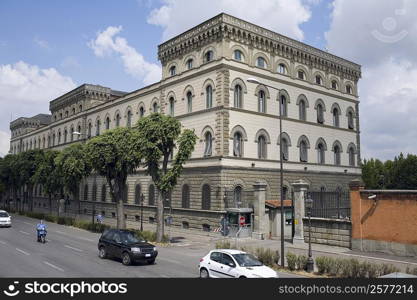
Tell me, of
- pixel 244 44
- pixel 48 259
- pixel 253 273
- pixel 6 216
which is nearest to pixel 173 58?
pixel 244 44

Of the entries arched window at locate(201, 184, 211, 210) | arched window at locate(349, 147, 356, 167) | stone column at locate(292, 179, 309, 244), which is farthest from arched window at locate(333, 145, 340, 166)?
stone column at locate(292, 179, 309, 244)

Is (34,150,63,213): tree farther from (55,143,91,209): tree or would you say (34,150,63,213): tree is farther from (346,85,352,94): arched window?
(346,85,352,94): arched window

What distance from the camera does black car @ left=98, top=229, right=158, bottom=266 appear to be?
19.3 meters

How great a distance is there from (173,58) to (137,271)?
29561 mm

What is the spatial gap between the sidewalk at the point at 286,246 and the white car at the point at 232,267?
8674mm

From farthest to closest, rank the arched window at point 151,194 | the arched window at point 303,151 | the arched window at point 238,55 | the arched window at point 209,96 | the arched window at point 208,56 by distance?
the arched window at point 151,194 < the arched window at point 303,151 < the arched window at point 208,56 < the arched window at point 238,55 < the arched window at point 209,96

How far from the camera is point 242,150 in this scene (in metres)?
36.7

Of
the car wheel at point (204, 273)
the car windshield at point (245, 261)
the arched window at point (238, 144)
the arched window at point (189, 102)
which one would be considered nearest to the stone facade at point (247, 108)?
the arched window at point (238, 144)

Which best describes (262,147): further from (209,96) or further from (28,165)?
(28,165)

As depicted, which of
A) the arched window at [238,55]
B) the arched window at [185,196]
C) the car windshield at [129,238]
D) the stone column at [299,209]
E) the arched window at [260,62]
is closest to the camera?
the car windshield at [129,238]

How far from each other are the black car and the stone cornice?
22669mm

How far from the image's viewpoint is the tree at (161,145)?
29062 mm

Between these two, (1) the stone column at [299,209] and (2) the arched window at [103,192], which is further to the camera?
(2) the arched window at [103,192]

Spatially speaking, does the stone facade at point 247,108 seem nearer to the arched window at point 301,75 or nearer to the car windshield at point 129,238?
the arched window at point 301,75
